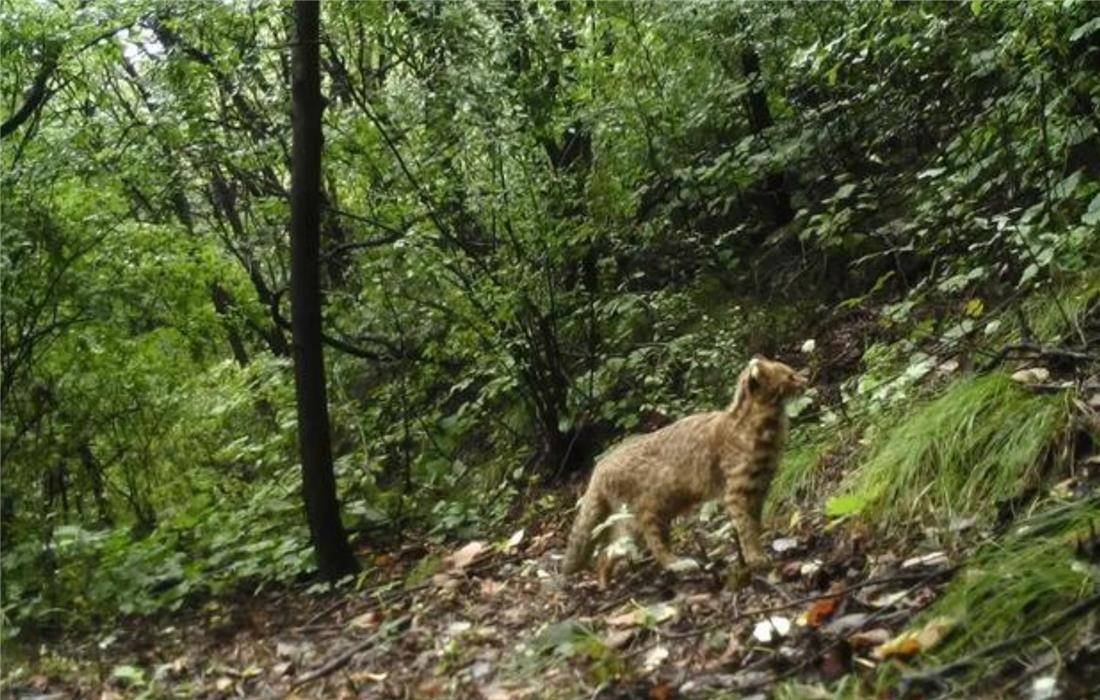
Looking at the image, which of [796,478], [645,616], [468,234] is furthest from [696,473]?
[468,234]

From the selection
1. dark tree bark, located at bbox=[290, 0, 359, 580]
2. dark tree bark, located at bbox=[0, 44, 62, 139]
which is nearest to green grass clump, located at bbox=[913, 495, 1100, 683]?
dark tree bark, located at bbox=[290, 0, 359, 580]

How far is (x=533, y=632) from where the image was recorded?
5809 mm

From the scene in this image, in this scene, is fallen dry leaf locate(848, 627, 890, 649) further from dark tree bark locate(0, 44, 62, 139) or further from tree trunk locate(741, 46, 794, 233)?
dark tree bark locate(0, 44, 62, 139)

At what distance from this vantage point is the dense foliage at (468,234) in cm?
851

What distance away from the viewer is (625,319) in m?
9.80

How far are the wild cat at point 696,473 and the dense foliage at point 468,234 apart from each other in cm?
142

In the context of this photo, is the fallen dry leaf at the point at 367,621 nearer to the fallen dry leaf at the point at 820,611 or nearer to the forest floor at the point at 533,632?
the forest floor at the point at 533,632

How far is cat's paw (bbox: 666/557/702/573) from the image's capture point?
5988 millimetres

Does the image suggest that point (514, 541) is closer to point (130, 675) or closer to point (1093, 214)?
point (130, 675)

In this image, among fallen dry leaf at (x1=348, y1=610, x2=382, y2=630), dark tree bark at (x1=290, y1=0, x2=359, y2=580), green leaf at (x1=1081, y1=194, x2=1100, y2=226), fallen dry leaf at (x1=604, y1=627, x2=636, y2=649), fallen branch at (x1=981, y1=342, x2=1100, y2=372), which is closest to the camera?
fallen dry leaf at (x1=604, y1=627, x2=636, y2=649)

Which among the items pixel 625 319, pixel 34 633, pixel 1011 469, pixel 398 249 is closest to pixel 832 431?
pixel 1011 469

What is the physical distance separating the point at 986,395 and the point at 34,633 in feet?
20.6

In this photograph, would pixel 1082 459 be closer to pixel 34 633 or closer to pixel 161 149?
pixel 34 633

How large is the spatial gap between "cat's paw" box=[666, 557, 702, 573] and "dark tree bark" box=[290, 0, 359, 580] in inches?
107
